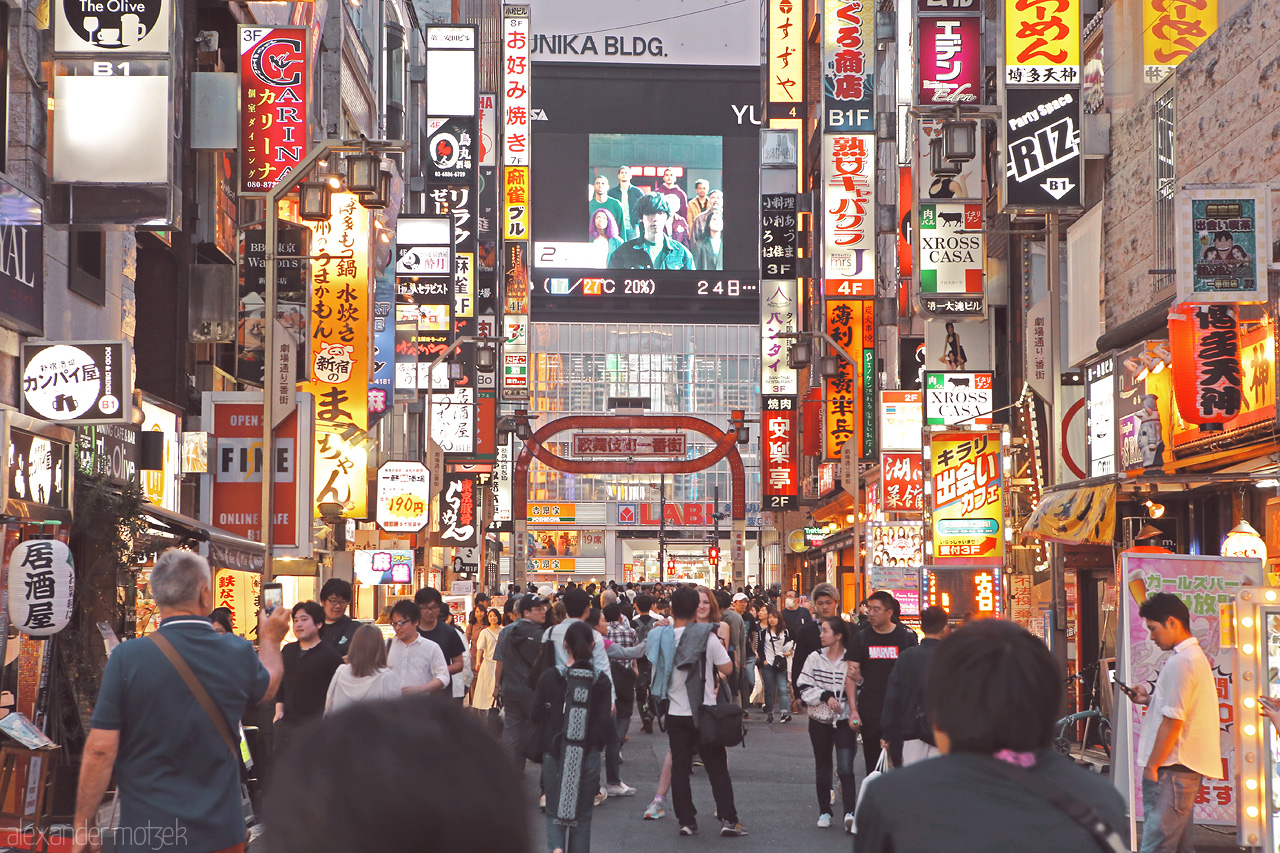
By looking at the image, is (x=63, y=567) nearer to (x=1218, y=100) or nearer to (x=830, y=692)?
(x=830, y=692)

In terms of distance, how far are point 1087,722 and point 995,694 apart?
13.7 m

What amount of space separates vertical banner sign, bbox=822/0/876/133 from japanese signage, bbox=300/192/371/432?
49.7 feet

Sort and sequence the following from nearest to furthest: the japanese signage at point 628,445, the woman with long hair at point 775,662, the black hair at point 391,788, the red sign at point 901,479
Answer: the black hair at point 391,788 < the woman with long hair at point 775,662 < the red sign at point 901,479 < the japanese signage at point 628,445

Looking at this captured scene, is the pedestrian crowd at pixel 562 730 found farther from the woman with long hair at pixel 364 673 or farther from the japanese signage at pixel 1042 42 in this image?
the japanese signage at pixel 1042 42

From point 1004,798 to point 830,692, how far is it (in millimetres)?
8868

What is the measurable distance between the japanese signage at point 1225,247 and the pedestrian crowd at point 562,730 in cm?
374

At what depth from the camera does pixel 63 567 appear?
11.0 metres

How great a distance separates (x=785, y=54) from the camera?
4616 centimetres

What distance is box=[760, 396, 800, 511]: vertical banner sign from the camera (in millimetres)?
45281

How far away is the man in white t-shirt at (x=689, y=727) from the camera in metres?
11.2

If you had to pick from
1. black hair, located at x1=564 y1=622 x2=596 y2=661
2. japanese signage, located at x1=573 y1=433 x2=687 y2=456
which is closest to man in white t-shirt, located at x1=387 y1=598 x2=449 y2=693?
black hair, located at x1=564 y1=622 x2=596 y2=661

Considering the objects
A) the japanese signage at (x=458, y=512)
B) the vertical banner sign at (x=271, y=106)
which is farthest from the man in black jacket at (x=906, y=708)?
the japanese signage at (x=458, y=512)

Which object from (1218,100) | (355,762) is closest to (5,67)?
(1218,100)

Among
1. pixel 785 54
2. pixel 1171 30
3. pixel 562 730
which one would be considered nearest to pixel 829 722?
pixel 562 730
